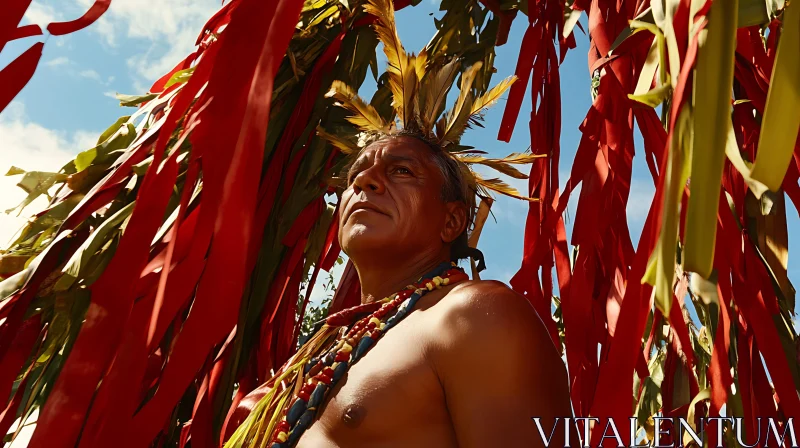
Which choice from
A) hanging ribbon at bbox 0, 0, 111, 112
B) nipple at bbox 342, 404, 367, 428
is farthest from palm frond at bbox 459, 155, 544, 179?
hanging ribbon at bbox 0, 0, 111, 112

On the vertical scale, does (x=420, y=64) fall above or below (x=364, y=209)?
above

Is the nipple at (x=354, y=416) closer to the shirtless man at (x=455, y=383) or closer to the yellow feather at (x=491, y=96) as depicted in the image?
the shirtless man at (x=455, y=383)

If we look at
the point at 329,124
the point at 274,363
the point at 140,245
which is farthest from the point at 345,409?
the point at 329,124

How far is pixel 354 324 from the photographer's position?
48.6 inches

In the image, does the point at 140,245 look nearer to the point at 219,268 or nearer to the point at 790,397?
the point at 219,268

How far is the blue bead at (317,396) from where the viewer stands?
3.57 feet

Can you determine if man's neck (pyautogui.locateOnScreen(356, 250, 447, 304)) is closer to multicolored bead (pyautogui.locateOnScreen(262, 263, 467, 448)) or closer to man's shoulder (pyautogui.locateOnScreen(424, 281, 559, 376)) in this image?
multicolored bead (pyautogui.locateOnScreen(262, 263, 467, 448))

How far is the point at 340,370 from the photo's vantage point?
112 centimetres

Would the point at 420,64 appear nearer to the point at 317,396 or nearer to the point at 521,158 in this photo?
the point at 521,158

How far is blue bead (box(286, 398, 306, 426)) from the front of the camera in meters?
1.09

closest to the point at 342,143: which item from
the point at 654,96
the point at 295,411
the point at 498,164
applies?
the point at 498,164

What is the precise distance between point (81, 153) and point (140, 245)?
71 centimetres

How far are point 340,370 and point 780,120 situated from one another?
31.7 inches

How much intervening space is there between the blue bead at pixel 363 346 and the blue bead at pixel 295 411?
100 mm
